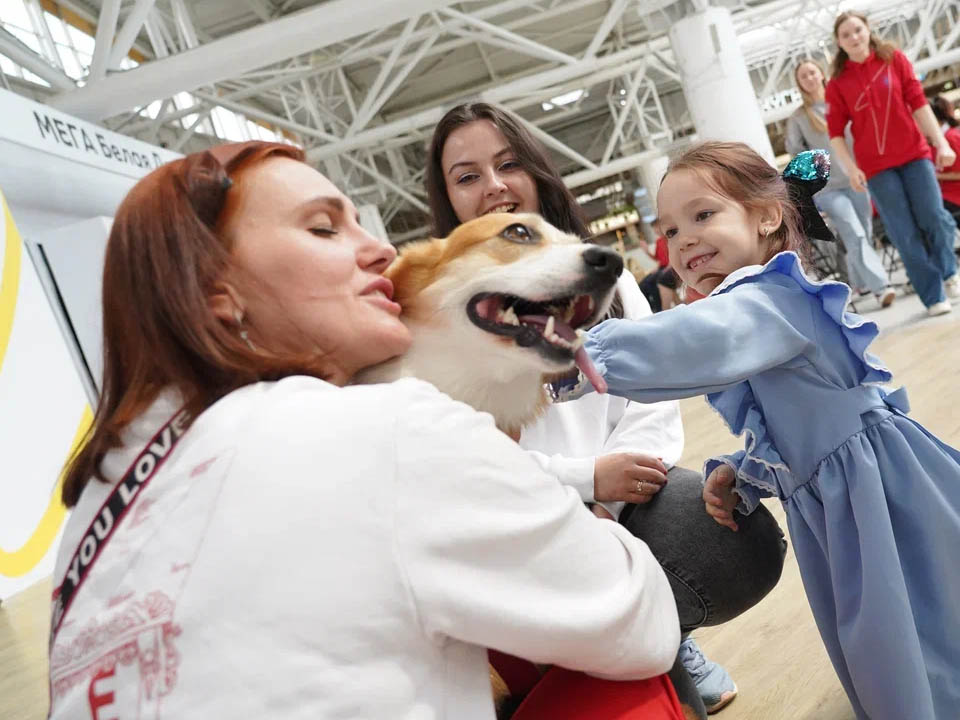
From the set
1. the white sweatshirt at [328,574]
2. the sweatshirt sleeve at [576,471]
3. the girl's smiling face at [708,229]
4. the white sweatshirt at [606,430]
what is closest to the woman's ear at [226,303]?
the white sweatshirt at [328,574]

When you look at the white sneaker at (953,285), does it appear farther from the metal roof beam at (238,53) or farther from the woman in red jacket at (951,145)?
the metal roof beam at (238,53)

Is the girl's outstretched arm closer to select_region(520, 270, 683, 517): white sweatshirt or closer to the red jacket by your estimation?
select_region(520, 270, 683, 517): white sweatshirt

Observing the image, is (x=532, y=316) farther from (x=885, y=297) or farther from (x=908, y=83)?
(x=885, y=297)

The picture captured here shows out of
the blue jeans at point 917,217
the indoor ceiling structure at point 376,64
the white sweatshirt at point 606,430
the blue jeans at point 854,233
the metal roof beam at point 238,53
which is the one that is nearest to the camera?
the white sweatshirt at point 606,430

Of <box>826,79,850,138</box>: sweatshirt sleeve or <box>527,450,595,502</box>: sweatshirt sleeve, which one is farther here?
<box>826,79,850,138</box>: sweatshirt sleeve

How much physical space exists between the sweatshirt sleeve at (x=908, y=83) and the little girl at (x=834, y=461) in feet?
12.0

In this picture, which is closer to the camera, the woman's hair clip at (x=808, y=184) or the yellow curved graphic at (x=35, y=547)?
the woman's hair clip at (x=808, y=184)

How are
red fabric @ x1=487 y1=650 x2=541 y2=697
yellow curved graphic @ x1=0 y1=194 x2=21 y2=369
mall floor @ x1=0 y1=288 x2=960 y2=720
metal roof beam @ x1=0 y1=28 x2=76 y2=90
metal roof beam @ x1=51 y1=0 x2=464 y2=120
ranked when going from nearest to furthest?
red fabric @ x1=487 y1=650 x2=541 y2=697 < mall floor @ x1=0 y1=288 x2=960 y2=720 < yellow curved graphic @ x1=0 y1=194 x2=21 y2=369 < metal roof beam @ x1=51 y1=0 x2=464 y2=120 < metal roof beam @ x1=0 y1=28 x2=76 y2=90

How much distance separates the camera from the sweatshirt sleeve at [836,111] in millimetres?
4645

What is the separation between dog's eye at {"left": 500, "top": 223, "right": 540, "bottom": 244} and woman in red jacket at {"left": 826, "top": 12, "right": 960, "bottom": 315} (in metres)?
3.77

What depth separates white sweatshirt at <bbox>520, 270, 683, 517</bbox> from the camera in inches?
65.4

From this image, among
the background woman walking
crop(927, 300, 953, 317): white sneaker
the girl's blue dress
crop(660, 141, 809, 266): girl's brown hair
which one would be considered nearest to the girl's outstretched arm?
the girl's blue dress

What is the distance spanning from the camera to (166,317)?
85cm

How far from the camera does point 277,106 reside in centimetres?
1295
